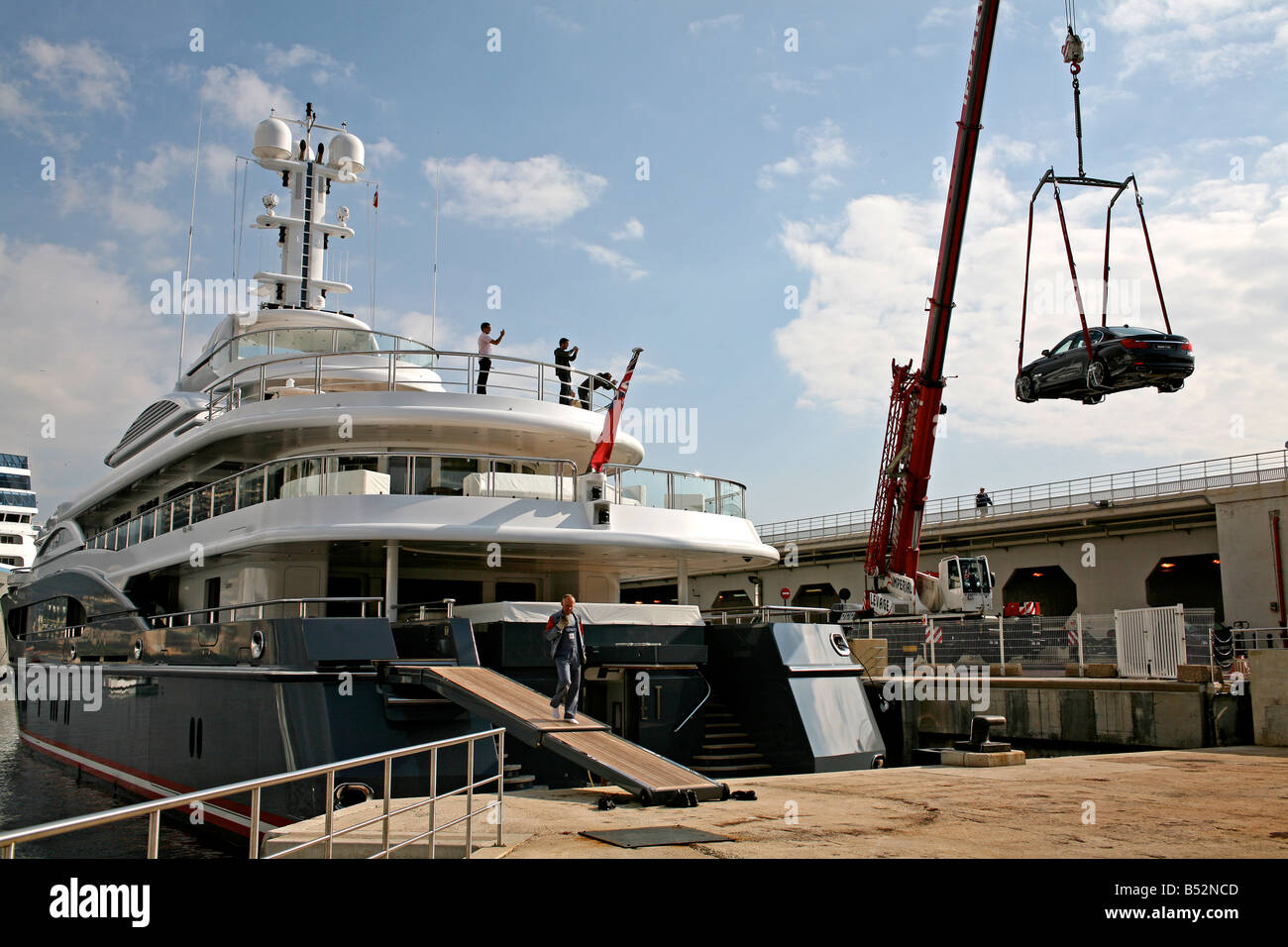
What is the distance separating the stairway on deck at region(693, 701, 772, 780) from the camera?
1350 centimetres

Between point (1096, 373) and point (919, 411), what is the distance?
5.44 meters

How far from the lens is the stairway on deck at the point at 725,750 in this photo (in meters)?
13.5

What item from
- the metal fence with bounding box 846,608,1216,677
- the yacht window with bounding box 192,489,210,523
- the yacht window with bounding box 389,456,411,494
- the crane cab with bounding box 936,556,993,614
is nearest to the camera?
the yacht window with bounding box 389,456,411,494

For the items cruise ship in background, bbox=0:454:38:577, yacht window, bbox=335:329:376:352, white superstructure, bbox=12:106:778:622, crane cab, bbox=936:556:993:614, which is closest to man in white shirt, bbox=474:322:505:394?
white superstructure, bbox=12:106:778:622

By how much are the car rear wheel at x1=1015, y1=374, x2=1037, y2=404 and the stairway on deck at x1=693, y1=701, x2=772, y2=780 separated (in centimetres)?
1317

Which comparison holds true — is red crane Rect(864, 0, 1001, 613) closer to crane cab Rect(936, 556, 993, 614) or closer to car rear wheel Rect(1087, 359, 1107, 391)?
crane cab Rect(936, 556, 993, 614)

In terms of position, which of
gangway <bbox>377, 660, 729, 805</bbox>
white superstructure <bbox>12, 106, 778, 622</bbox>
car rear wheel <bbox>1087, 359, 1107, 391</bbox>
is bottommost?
gangway <bbox>377, 660, 729, 805</bbox>

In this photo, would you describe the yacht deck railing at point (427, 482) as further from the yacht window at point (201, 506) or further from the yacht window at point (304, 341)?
the yacht window at point (304, 341)

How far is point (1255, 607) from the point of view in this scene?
30.0 metres

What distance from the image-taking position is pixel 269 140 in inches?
951

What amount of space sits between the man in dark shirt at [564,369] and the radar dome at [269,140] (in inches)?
447

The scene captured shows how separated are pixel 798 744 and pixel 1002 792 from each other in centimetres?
339

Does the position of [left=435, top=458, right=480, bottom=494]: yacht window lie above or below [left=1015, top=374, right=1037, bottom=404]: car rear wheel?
below
